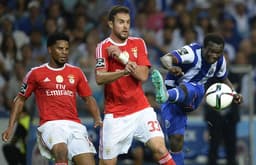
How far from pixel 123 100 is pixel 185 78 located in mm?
1483

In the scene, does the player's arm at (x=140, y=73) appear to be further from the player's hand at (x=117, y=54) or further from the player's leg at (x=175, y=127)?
the player's leg at (x=175, y=127)

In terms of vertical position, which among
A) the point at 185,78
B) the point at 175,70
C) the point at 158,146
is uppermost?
the point at 175,70

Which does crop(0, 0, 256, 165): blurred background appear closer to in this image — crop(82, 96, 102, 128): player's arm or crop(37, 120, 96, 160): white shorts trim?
crop(82, 96, 102, 128): player's arm

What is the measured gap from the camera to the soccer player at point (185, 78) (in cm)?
1147

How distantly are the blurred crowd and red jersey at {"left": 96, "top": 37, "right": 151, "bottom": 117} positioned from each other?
3966 millimetres

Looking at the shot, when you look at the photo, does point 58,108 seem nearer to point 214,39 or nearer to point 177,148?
point 177,148

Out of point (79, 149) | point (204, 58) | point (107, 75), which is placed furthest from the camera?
point (204, 58)

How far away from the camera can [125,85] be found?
1058cm

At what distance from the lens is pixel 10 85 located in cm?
1480

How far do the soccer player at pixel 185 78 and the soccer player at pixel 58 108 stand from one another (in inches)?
42.5

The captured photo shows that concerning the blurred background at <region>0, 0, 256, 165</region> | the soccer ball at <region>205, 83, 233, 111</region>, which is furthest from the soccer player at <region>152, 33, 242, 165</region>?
the blurred background at <region>0, 0, 256, 165</region>

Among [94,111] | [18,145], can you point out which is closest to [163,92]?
[94,111]

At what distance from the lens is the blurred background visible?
14.6 meters

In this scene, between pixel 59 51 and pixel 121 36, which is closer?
pixel 121 36
